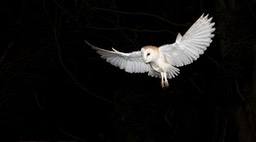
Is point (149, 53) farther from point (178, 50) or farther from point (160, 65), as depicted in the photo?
point (178, 50)

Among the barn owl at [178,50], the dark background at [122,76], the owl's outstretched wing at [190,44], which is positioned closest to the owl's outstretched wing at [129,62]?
the barn owl at [178,50]

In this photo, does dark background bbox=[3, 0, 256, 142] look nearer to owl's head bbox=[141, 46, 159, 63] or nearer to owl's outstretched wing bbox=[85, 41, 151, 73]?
owl's outstretched wing bbox=[85, 41, 151, 73]

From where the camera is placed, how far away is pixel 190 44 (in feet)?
7.52

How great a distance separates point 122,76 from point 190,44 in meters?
3.92

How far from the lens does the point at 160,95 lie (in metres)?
5.98

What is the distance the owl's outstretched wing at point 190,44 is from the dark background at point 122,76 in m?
1.62

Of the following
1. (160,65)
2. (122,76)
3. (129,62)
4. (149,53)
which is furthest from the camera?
(122,76)

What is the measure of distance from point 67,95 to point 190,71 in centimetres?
234

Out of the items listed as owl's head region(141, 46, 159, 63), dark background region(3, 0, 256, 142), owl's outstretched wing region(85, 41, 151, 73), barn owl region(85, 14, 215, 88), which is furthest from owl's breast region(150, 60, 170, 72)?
dark background region(3, 0, 256, 142)

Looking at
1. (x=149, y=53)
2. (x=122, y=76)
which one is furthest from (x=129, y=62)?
(x=122, y=76)

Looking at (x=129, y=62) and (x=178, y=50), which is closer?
(x=178, y=50)

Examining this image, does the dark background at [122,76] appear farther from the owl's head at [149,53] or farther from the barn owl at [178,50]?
the owl's head at [149,53]

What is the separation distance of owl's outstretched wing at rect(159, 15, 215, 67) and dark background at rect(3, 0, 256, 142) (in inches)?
64.0

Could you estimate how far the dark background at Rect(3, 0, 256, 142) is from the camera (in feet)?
13.8
